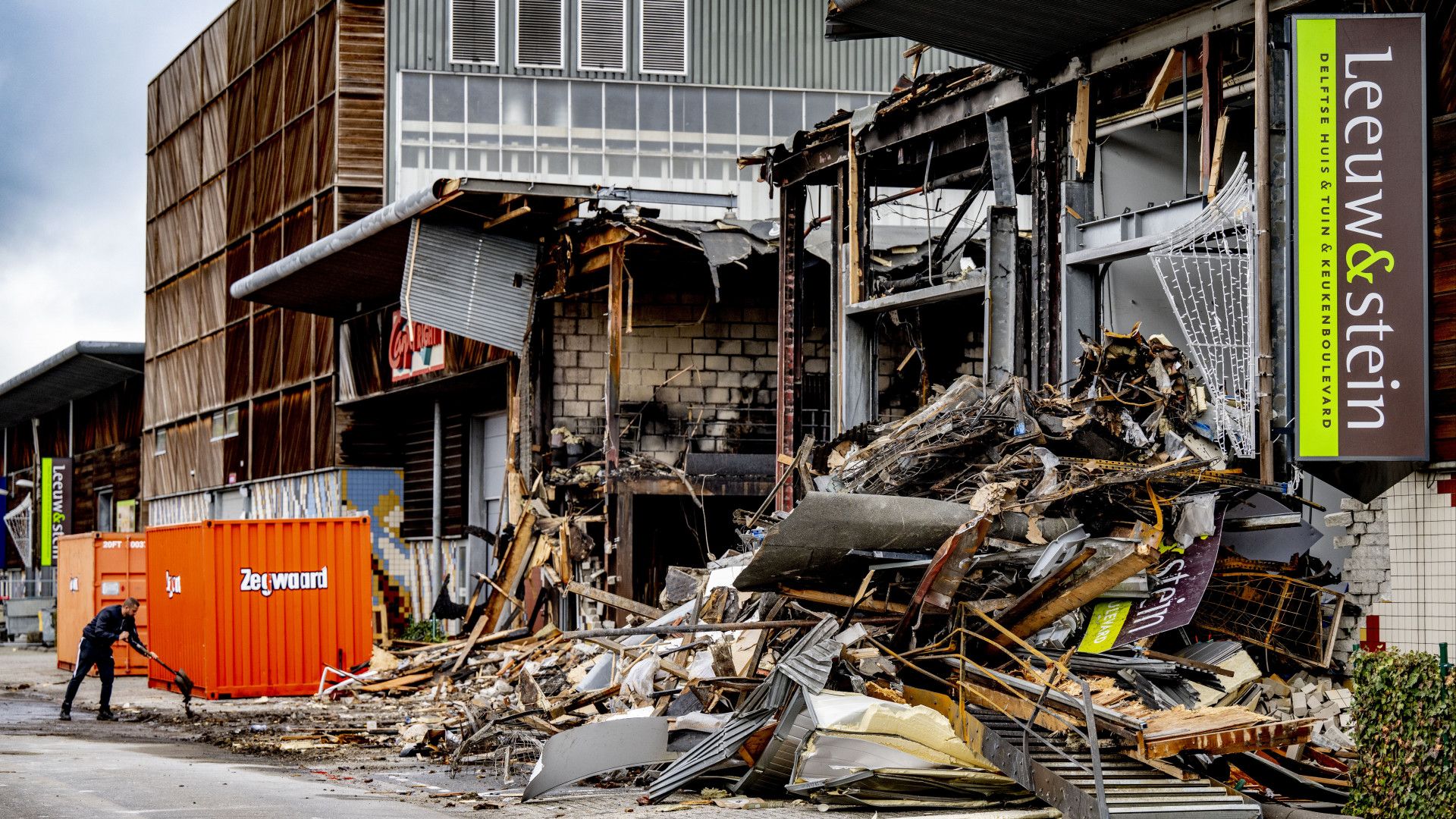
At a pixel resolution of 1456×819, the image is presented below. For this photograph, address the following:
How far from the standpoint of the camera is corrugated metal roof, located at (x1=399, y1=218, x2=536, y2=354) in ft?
73.3

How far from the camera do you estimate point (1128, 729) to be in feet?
32.4

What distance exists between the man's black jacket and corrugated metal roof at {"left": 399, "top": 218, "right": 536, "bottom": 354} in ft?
19.0

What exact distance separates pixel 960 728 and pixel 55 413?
159 ft

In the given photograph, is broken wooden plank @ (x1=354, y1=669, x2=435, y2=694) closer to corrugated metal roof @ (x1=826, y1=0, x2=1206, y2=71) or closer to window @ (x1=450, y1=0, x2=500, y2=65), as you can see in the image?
corrugated metal roof @ (x1=826, y1=0, x2=1206, y2=71)

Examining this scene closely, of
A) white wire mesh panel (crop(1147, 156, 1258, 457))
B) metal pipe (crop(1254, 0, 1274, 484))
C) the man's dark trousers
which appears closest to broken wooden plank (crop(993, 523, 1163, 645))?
metal pipe (crop(1254, 0, 1274, 484))

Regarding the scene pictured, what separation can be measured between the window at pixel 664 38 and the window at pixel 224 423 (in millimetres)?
12646

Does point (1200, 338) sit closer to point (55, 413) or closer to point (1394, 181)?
point (1394, 181)

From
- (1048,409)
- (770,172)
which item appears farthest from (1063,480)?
(770,172)

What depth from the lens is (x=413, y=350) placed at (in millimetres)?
27172

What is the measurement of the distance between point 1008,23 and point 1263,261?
3.52 metres

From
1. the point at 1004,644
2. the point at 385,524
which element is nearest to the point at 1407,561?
the point at 1004,644

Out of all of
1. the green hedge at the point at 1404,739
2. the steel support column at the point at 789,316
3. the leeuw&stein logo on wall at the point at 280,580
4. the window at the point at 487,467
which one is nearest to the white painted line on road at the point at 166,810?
the green hedge at the point at 1404,739

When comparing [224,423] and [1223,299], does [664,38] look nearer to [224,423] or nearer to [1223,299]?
[224,423]

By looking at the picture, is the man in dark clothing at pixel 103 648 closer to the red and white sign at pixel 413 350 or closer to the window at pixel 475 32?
the red and white sign at pixel 413 350
